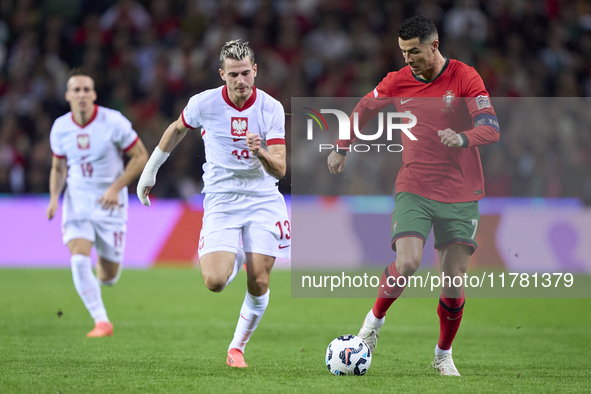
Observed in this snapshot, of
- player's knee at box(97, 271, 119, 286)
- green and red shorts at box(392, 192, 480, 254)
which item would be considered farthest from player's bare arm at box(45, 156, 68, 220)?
green and red shorts at box(392, 192, 480, 254)

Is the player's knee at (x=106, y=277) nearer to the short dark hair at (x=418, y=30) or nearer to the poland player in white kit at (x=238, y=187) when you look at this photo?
the poland player in white kit at (x=238, y=187)

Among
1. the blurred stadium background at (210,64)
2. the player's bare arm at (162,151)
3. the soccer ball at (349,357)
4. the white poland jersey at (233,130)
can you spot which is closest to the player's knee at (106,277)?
the player's bare arm at (162,151)

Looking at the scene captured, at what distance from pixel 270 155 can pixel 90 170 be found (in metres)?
3.10

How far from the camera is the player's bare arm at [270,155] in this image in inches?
200

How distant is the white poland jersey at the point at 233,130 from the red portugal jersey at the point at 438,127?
23.3 inches

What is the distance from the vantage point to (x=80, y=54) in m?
15.5

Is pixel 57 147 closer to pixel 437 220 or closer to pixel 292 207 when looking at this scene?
pixel 437 220

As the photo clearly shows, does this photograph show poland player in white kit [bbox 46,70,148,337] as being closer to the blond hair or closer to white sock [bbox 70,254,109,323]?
white sock [bbox 70,254,109,323]

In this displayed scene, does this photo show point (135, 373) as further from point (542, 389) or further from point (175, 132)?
point (542, 389)

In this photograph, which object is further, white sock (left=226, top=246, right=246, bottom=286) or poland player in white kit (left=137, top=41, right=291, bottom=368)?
white sock (left=226, top=246, right=246, bottom=286)

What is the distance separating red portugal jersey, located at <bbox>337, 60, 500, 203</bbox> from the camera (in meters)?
5.55

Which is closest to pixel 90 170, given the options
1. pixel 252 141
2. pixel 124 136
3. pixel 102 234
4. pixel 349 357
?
pixel 124 136

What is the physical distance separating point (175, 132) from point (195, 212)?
7345 millimetres

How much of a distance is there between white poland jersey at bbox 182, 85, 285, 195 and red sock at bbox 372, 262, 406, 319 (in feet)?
3.66
